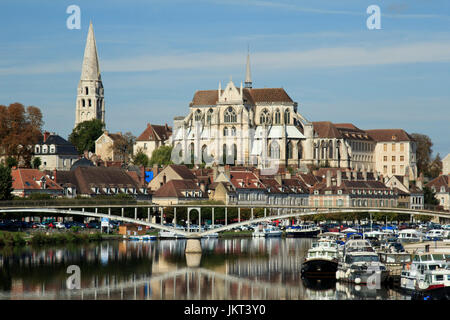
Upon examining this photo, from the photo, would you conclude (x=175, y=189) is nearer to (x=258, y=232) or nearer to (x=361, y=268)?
(x=258, y=232)

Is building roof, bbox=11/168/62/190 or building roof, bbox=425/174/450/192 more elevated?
building roof, bbox=11/168/62/190

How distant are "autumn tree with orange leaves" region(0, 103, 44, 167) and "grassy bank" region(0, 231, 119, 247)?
4210 centimetres

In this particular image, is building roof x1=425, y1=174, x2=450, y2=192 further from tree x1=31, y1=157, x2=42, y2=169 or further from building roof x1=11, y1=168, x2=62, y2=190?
building roof x1=11, y1=168, x2=62, y2=190

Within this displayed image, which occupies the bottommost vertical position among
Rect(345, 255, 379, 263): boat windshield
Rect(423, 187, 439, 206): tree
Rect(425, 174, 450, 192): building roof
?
Rect(345, 255, 379, 263): boat windshield

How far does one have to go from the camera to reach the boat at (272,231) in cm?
13100

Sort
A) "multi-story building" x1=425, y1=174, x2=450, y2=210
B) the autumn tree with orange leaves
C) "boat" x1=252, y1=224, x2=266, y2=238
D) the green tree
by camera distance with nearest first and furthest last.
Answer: "boat" x1=252, y1=224, x2=266, y2=238
the green tree
the autumn tree with orange leaves
"multi-story building" x1=425, y1=174, x2=450, y2=210

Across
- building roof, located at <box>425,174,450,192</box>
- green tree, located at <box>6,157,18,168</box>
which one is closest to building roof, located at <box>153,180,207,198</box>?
green tree, located at <box>6,157,18,168</box>

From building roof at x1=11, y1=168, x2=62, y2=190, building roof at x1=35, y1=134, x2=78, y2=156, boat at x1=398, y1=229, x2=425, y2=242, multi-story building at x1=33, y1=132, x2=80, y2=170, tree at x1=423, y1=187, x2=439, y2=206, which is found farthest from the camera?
tree at x1=423, y1=187, x2=439, y2=206

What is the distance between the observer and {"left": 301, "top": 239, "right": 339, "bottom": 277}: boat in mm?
78375

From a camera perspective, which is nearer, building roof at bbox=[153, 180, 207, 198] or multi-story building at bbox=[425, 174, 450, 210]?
building roof at bbox=[153, 180, 207, 198]

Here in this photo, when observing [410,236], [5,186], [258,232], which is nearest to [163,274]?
[5,186]

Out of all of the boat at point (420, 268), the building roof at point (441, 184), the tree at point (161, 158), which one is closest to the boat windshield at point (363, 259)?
the boat at point (420, 268)

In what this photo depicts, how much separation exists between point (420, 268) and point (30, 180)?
2746 inches
